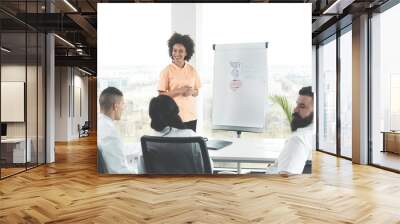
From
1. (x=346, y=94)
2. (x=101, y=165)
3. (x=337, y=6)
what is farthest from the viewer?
(x=346, y=94)

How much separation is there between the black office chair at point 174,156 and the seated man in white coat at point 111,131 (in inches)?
18.4

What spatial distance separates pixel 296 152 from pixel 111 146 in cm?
303

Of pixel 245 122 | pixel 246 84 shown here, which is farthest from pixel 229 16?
pixel 245 122

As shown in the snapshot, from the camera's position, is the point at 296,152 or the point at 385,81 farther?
the point at 385,81

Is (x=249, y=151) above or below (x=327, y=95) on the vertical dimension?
below

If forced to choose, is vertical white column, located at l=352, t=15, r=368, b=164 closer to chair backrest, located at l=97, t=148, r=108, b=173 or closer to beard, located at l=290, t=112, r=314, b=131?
beard, located at l=290, t=112, r=314, b=131

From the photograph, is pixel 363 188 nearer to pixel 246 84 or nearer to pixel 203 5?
pixel 246 84

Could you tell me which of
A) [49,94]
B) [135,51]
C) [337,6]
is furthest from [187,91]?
[49,94]

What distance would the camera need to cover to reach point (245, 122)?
6.33 meters

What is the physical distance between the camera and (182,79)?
20.8 feet

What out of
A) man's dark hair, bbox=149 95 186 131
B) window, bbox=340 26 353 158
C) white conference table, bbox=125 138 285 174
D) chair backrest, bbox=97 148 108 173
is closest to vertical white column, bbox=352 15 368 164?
window, bbox=340 26 353 158

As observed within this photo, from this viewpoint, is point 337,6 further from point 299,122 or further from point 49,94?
point 49,94

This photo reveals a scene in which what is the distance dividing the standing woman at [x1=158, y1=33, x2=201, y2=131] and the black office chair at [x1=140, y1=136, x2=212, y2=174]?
0.46 meters

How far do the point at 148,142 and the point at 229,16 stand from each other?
241cm
